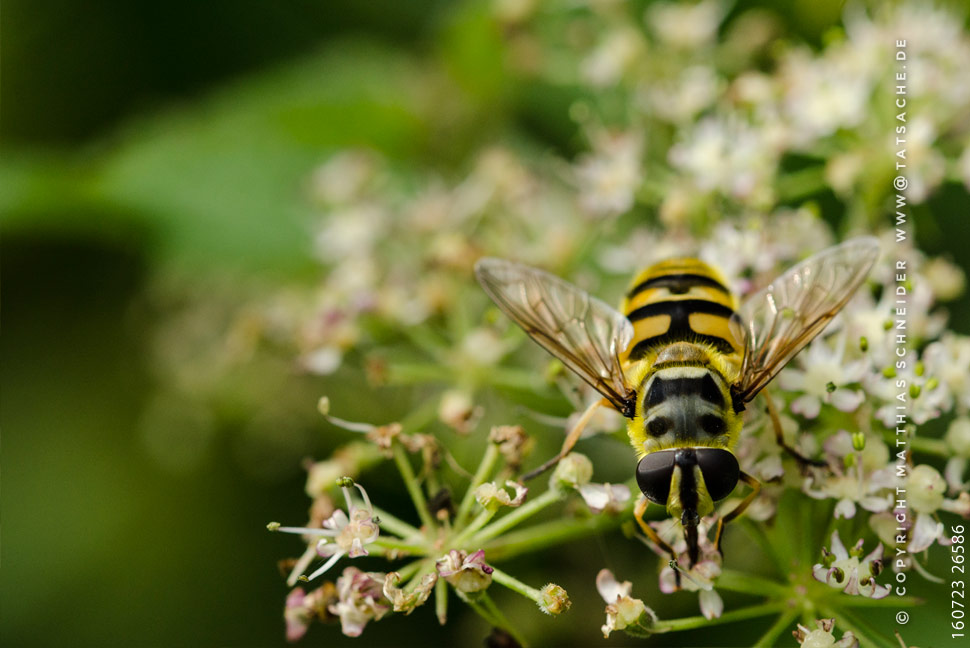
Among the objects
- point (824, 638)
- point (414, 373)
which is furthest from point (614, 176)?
point (824, 638)

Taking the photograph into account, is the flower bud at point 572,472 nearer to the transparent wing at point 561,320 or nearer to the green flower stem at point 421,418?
the transparent wing at point 561,320

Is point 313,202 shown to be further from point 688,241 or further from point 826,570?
point 826,570

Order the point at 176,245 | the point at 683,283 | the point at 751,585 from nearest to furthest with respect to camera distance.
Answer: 1. the point at 751,585
2. the point at 683,283
3. the point at 176,245

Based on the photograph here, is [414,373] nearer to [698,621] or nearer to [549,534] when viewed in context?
[549,534]

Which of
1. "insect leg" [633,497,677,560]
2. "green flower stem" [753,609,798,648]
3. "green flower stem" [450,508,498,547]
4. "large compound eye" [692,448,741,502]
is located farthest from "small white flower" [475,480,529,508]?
"green flower stem" [753,609,798,648]

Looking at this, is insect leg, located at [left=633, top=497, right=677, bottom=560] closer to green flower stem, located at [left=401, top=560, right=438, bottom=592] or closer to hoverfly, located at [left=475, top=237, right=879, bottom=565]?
hoverfly, located at [left=475, top=237, right=879, bottom=565]

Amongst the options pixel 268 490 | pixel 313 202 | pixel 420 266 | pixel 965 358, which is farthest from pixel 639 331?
pixel 268 490

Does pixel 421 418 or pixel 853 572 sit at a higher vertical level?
pixel 421 418
